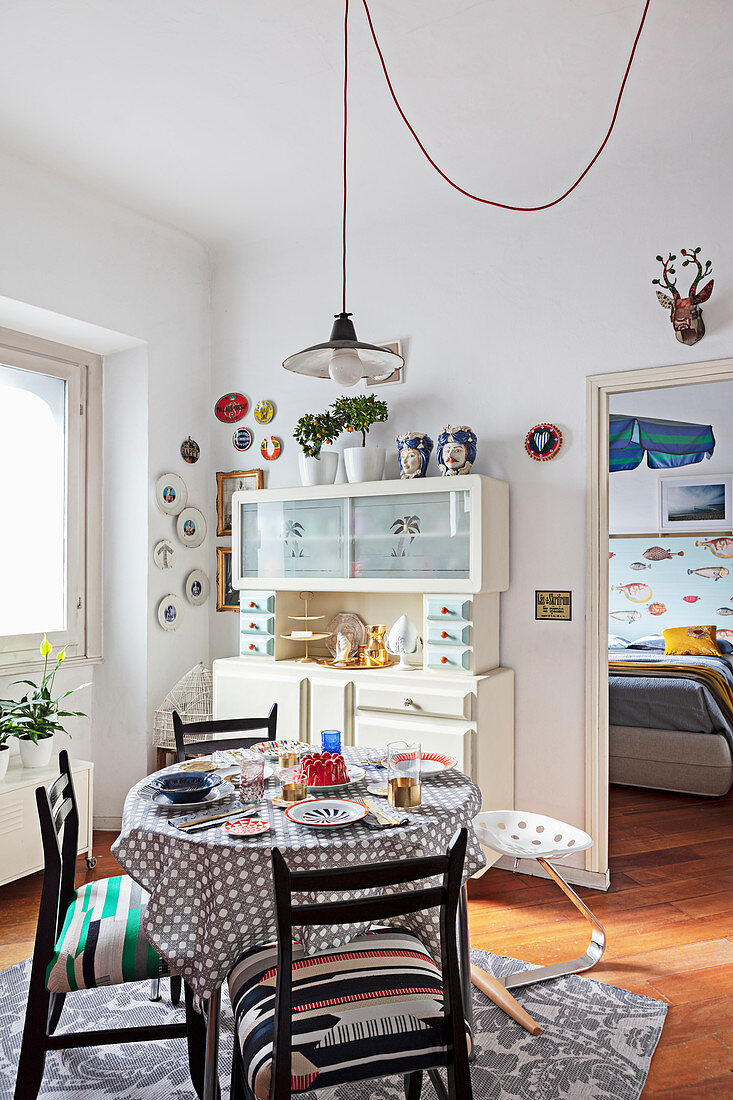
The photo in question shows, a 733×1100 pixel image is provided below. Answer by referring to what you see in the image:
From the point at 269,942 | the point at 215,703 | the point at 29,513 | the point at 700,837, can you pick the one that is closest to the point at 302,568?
the point at 215,703

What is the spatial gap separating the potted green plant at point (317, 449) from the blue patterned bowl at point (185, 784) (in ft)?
6.14

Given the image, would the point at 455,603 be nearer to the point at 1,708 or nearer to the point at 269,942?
the point at 269,942

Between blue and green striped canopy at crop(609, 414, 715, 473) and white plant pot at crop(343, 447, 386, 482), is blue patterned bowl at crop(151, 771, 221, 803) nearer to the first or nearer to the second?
white plant pot at crop(343, 447, 386, 482)

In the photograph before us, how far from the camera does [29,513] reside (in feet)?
12.4

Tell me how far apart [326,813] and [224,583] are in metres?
2.60

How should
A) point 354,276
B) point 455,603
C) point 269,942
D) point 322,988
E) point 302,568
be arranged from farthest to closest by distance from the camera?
point 354,276
point 302,568
point 455,603
point 269,942
point 322,988

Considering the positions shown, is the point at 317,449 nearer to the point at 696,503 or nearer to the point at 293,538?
the point at 293,538

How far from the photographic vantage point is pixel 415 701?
3.25 meters

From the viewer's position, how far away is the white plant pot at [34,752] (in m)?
3.35

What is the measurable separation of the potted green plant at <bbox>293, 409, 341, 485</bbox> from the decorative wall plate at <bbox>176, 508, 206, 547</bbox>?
0.83 meters

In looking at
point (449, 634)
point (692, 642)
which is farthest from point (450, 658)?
point (692, 642)

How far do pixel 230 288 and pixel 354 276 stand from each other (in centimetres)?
80

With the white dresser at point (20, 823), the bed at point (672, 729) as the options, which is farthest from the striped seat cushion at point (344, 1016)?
the bed at point (672, 729)

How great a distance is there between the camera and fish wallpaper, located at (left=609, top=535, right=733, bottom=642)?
20.9 feet
